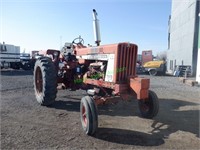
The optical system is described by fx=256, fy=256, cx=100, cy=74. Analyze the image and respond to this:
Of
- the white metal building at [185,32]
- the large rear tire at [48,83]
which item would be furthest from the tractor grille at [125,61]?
the white metal building at [185,32]

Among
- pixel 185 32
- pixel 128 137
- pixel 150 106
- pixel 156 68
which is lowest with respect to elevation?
pixel 128 137

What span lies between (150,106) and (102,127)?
4.88ft

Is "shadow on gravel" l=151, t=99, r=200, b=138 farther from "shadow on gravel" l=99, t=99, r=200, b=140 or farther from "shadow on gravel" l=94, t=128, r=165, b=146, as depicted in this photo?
"shadow on gravel" l=94, t=128, r=165, b=146

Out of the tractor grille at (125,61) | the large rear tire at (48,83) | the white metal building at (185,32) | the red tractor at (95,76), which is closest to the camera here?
the red tractor at (95,76)

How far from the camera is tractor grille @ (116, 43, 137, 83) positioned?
19.2 ft

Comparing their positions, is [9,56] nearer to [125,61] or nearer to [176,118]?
[125,61]

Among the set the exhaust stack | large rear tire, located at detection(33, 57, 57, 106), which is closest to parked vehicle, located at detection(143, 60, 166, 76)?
the exhaust stack

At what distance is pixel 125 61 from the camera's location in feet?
19.5

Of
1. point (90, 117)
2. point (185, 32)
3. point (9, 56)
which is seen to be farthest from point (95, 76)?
point (9, 56)

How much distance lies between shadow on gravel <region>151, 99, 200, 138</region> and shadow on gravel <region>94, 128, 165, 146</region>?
1.25 feet

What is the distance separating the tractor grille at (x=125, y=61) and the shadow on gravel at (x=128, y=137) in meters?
1.19

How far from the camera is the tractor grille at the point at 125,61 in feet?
19.2

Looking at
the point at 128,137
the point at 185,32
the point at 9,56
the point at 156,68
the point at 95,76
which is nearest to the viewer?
the point at 128,137

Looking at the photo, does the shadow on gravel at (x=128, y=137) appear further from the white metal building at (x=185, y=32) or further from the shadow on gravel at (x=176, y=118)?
the white metal building at (x=185, y=32)
